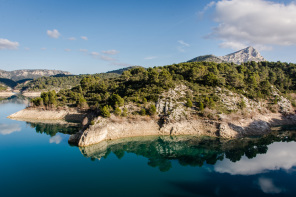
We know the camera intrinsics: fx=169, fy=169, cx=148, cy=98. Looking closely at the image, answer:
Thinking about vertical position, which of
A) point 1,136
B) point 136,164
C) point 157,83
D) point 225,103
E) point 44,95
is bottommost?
point 1,136

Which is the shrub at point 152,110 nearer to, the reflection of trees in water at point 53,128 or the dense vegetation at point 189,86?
the dense vegetation at point 189,86

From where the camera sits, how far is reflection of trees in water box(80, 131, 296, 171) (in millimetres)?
33094

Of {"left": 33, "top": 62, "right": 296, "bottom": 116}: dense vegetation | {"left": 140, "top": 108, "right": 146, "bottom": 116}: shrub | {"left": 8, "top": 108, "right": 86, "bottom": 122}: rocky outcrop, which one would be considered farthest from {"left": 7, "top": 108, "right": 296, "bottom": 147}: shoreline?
{"left": 8, "top": 108, "right": 86, "bottom": 122}: rocky outcrop

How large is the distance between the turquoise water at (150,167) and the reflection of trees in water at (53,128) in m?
4.96

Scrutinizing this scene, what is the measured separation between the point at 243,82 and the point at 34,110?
85.2 meters

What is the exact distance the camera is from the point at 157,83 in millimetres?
61781

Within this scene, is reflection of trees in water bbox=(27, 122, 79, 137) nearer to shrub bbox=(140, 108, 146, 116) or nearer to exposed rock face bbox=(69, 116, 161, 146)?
exposed rock face bbox=(69, 116, 161, 146)

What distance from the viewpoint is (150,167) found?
30.2 meters

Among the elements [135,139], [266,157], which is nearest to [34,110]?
[135,139]

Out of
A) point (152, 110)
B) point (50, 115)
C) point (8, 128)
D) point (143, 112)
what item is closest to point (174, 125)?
point (152, 110)

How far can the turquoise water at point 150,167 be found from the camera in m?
23.4

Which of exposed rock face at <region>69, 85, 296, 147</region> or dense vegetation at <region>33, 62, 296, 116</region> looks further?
dense vegetation at <region>33, 62, 296, 116</region>

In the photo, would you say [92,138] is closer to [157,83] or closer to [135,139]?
[135,139]

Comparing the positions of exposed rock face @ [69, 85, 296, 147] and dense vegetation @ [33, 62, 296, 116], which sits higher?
dense vegetation @ [33, 62, 296, 116]
